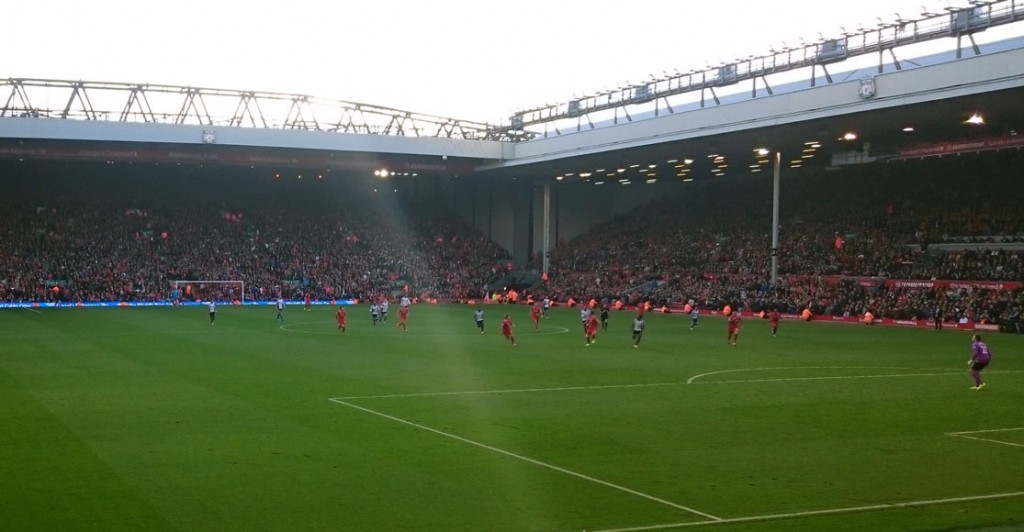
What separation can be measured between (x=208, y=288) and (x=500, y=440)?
61.2 meters

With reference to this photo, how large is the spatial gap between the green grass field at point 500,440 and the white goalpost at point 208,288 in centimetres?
3859

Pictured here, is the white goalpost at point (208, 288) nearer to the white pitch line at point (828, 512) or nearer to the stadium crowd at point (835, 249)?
the stadium crowd at point (835, 249)

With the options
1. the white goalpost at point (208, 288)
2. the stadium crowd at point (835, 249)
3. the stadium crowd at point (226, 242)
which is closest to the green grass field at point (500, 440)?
the stadium crowd at point (835, 249)

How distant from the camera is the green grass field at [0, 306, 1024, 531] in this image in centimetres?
1227

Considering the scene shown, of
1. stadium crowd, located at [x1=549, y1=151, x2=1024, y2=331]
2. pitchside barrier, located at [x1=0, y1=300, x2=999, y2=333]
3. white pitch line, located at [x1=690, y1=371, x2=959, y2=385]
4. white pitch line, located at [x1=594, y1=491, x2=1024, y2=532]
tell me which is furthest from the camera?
stadium crowd, located at [x1=549, y1=151, x2=1024, y2=331]

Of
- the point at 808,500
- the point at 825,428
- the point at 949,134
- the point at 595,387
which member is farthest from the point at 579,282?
the point at 808,500

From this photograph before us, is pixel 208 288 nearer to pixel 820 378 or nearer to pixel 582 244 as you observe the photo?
pixel 582 244

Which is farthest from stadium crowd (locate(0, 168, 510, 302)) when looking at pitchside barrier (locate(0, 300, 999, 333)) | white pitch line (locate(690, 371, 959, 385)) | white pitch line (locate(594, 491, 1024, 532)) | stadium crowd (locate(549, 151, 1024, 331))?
white pitch line (locate(594, 491, 1024, 532))

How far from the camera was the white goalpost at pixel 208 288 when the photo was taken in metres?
73.0

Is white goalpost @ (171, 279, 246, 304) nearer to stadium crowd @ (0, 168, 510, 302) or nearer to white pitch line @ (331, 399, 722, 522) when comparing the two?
stadium crowd @ (0, 168, 510, 302)

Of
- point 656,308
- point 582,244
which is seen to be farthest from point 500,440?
point 582,244

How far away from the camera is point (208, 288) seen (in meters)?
74.3

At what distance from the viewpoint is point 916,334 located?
1812 inches

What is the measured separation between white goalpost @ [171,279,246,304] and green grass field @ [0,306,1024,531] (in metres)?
38.6
